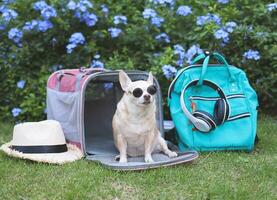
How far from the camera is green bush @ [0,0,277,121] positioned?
5.27 meters

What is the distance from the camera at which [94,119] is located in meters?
4.79

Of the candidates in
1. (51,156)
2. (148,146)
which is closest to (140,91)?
(148,146)

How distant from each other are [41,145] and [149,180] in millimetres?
932

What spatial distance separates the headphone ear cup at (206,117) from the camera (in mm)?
3910

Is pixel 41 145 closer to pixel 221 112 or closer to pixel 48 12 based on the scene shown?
pixel 221 112

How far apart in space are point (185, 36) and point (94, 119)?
142 cm

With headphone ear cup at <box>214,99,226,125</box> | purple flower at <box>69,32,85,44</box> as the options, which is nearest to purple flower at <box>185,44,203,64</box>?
purple flower at <box>69,32,85,44</box>

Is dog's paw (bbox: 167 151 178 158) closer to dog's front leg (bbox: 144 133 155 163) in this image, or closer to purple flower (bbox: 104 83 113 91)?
Result: dog's front leg (bbox: 144 133 155 163)

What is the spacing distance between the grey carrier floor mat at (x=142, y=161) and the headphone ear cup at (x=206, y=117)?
29 cm

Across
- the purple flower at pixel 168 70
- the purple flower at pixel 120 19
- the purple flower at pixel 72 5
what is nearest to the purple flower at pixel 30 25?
the purple flower at pixel 72 5

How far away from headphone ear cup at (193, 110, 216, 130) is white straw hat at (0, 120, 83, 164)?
0.94 meters

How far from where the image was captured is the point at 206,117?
3926 mm

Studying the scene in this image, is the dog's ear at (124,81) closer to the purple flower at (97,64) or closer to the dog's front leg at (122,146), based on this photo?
the dog's front leg at (122,146)

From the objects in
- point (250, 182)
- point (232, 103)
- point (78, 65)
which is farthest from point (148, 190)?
point (78, 65)
